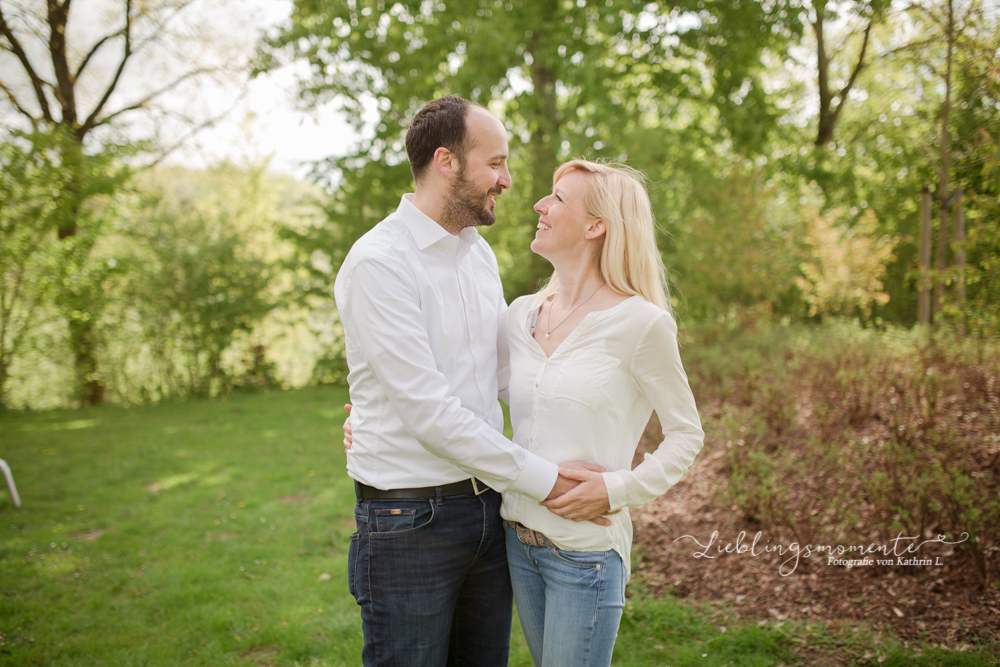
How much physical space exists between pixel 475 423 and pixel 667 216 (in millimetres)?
10034

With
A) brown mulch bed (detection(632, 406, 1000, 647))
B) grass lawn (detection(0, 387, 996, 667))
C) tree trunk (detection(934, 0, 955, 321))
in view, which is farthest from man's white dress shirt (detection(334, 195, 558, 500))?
tree trunk (detection(934, 0, 955, 321))

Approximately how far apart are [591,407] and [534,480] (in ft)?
1.04

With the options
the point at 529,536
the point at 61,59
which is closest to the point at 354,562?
the point at 529,536

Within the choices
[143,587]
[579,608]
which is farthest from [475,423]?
[143,587]

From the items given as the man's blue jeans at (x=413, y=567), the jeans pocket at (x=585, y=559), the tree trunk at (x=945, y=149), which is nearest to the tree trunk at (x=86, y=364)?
the man's blue jeans at (x=413, y=567)

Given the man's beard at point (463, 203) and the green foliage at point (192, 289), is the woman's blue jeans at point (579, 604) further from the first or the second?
the green foliage at point (192, 289)

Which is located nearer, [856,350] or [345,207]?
[856,350]

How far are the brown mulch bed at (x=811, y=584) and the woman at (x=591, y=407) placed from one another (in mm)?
2375

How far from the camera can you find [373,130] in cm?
1150

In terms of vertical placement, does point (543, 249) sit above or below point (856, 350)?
above

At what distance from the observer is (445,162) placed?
6.93ft

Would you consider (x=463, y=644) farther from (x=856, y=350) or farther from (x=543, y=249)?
(x=856, y=350)

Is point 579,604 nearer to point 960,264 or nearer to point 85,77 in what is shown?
point 960,264

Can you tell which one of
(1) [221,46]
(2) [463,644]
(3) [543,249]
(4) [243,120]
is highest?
(1) [221,46]
